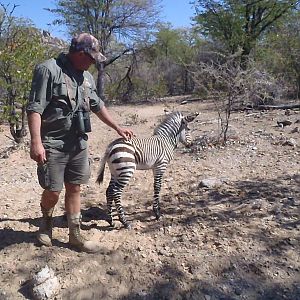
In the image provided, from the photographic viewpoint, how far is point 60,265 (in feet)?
11.1

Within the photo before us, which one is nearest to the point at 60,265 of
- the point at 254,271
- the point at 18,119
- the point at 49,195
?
the point at 49,195

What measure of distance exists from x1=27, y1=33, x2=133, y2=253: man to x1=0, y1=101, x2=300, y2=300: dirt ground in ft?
1.32

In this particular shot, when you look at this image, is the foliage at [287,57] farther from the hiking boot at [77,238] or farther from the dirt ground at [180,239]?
the hiking boot at [77,238]

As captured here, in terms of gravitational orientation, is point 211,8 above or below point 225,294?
above

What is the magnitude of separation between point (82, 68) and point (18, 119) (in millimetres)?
5733

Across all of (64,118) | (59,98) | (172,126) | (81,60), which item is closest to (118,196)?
(172,126)

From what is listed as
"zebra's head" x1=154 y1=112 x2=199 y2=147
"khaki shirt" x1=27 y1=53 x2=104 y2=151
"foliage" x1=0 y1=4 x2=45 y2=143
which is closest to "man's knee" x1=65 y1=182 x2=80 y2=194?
"khaki shirt" x1=27 y1=53 x2=104 y2=151

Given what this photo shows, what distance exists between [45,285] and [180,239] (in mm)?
1390

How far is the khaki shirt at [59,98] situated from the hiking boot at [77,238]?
70 centimetres

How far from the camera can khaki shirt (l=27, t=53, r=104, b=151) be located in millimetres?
2998

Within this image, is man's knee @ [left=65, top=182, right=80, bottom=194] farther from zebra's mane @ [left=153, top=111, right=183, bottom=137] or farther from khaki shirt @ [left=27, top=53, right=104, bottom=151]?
zebra's mane @ [left=153, top=111, right=183, bottom=137]

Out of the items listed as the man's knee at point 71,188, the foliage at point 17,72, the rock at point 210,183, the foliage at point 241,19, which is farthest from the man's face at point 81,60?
the foliage at point 241,19

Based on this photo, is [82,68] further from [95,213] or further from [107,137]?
[107,137]

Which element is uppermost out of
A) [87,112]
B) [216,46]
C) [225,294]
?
[216,46]
